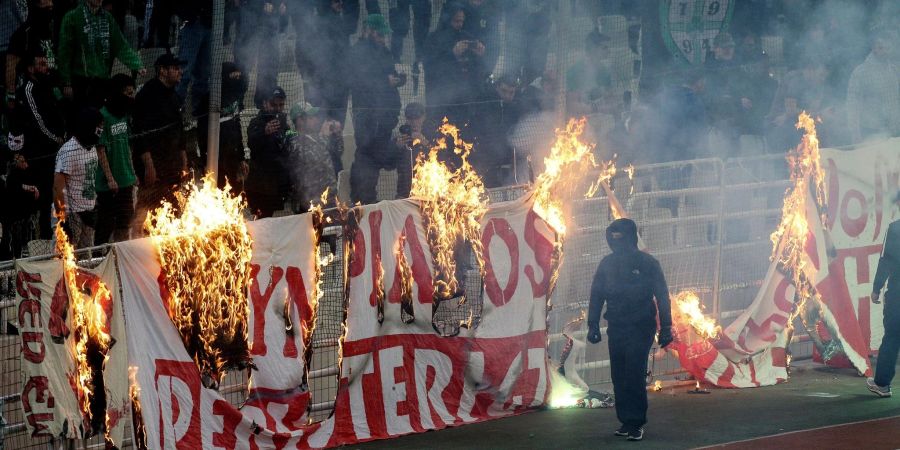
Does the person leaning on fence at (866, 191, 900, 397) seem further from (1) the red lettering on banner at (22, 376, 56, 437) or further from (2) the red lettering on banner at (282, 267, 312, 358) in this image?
(1) the red lettering on banner at (22, 376, 56, 437)

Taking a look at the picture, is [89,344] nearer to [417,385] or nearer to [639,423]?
[417,385]

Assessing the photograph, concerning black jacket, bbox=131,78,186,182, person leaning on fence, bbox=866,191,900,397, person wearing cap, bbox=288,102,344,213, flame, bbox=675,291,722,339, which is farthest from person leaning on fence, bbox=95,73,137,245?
person leaning on fence, bbox=866,191,900,397

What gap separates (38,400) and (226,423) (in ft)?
4.32

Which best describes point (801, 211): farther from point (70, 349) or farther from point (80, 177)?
point (70, 349)

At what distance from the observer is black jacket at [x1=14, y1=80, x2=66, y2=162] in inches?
446

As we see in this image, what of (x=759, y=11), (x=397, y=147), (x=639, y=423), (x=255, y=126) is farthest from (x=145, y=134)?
(x=759, y=11)

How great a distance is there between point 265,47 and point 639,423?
193 inches

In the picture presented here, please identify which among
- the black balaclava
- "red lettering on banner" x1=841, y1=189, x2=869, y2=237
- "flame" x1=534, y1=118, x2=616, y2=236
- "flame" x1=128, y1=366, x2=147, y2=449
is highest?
"flame" x1=534, y1=118, x2=616, y2=236

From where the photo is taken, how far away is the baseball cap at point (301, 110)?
1063cm

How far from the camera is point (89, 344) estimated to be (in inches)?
314

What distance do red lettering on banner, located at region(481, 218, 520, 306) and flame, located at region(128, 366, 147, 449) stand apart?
3387mm

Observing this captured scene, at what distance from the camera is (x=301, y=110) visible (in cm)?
1066

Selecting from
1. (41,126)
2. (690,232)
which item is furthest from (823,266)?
(41,126)

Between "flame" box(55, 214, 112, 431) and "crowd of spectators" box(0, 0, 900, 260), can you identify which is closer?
"flame" box(55, 214, 112, 431)
